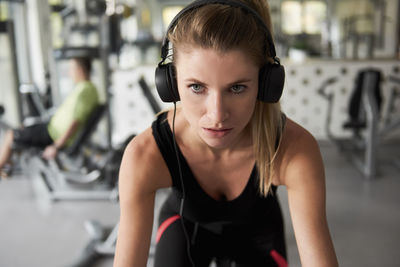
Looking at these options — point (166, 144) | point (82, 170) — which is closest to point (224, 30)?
point (166, 144)

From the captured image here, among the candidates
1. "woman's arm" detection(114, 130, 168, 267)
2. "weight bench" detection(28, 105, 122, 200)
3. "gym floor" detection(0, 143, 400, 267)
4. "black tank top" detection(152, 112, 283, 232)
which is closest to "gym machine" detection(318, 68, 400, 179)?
"gym floor" detection(0, 143, 400, 267)

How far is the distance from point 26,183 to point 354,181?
3.00 metres

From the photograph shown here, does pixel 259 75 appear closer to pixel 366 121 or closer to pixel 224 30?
pixel 224 30

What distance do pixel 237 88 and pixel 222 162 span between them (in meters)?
0.29

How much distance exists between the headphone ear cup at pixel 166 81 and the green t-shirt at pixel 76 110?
212 centimetres

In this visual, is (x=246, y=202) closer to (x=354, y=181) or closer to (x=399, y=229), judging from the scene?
(x=399, y=229)

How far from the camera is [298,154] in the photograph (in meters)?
0.81

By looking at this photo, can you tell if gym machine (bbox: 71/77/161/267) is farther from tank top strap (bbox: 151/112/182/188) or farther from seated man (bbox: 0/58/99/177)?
tank top strap (bbox: 151/112/182/188)

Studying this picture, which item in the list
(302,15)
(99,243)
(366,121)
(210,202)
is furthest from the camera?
(302,15)

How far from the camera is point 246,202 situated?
920mm

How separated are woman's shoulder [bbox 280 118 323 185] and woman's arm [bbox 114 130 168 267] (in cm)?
32

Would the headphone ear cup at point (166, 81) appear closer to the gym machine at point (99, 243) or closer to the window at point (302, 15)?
the gym machine at point (99, 243)

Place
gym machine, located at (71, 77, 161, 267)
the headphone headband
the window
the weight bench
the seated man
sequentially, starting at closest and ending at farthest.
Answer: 1. the headphone headband
2. gym machine, located at (71, 77, 161, 267)
3. the weight bench
4. the seated man
5. the window

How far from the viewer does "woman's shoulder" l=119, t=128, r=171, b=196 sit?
81cm
